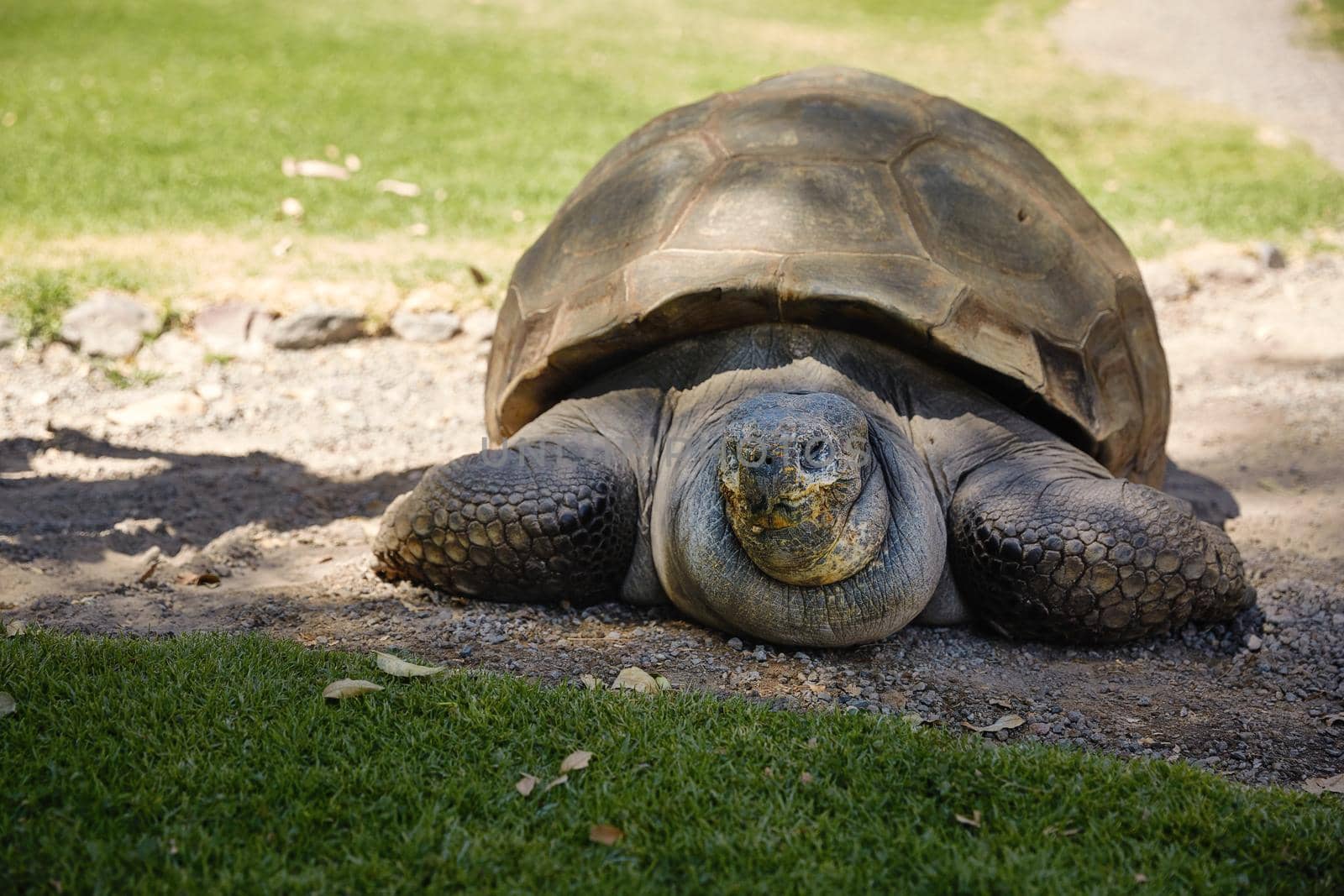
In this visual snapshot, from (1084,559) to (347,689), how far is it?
196 centimetres

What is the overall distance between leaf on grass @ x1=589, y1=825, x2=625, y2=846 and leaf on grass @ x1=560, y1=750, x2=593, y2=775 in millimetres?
198

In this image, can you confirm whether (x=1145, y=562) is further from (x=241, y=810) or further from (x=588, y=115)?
(x=588, y=115)

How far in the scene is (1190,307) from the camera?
7363mm

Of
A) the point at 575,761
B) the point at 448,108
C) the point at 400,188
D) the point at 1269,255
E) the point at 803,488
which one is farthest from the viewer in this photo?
the point at 448,108

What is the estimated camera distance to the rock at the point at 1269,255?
779 centimetres

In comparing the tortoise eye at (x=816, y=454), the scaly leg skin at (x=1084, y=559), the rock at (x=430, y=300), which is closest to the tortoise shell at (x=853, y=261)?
the scaly leg skin at (x=1084, y=559)

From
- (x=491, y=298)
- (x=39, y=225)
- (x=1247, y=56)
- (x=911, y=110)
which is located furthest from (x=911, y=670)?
(x=1247, y=56)

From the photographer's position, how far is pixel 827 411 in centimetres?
306

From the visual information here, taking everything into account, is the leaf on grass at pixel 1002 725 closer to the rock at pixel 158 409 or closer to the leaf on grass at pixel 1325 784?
the leaf on grass at pixel 1325 784

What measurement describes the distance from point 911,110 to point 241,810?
323cm

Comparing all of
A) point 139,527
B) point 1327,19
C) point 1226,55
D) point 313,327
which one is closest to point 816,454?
point 139,527

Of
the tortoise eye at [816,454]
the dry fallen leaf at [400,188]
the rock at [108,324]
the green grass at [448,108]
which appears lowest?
the rock at [108,324]

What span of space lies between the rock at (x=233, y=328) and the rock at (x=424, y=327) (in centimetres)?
66

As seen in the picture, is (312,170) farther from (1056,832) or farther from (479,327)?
(1056,832)
